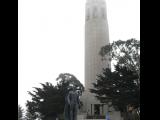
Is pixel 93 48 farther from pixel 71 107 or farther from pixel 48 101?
pixel 71 107

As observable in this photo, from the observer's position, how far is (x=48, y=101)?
38969 millimetres

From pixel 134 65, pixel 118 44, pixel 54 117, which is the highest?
pixel 118 44

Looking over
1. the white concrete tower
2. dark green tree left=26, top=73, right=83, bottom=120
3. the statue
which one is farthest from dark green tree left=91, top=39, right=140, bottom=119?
the statue

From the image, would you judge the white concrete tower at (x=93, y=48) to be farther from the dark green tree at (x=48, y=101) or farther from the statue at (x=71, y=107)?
the statue at (x=71, y=107)

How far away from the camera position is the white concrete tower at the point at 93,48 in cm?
4972

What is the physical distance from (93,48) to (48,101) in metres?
14.1

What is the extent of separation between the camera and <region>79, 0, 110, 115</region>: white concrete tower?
49.7 m

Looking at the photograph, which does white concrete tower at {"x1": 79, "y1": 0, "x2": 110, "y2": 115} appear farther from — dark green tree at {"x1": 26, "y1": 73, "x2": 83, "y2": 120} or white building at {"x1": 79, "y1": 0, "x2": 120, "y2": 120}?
dark green tree at {"x1": 26, "y1": 73, "x2": 83, "y2": 120}

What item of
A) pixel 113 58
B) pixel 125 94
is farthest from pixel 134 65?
pixel 125 94

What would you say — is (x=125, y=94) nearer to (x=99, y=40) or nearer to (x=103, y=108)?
(x=103, y=108)

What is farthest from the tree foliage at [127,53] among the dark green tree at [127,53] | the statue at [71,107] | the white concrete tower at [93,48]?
the statue at [71,107]

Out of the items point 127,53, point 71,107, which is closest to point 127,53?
point 127,53

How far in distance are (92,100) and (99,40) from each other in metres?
8.57
